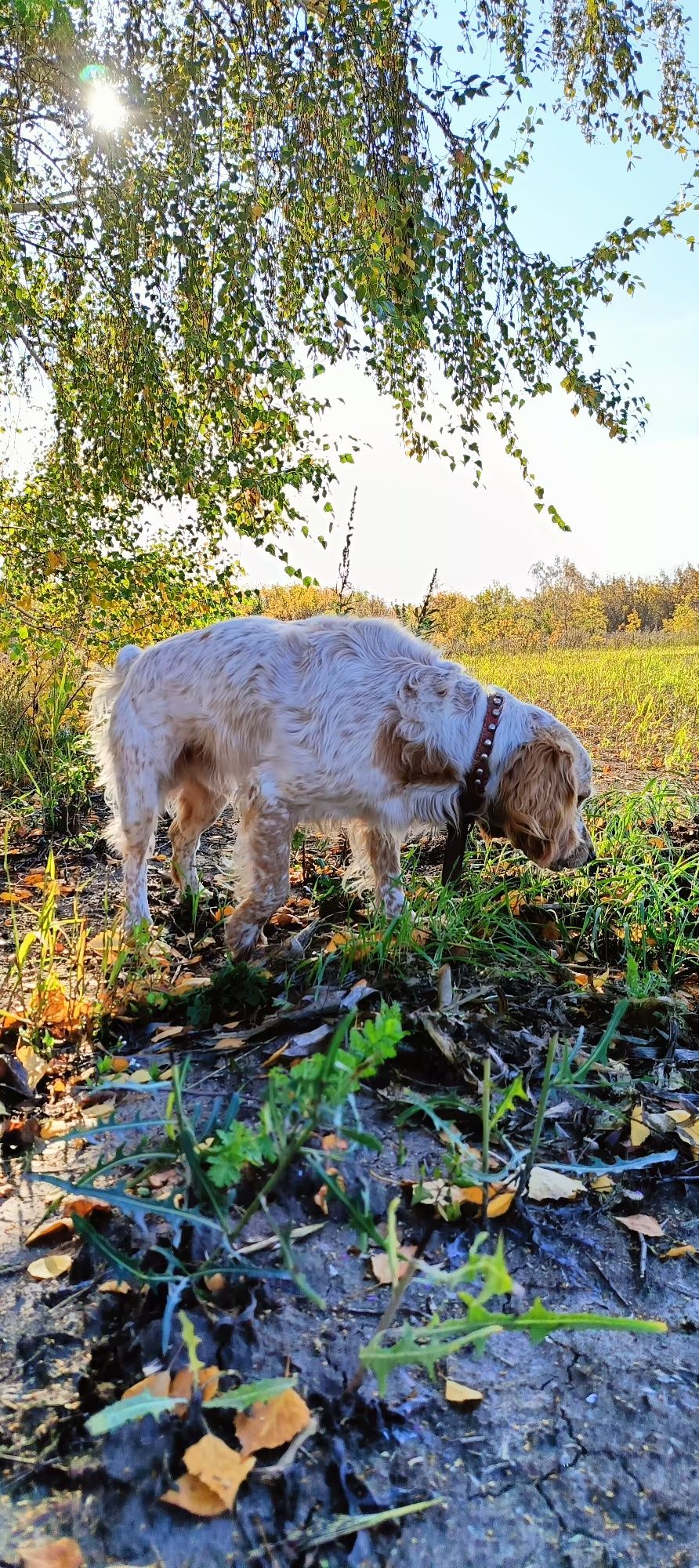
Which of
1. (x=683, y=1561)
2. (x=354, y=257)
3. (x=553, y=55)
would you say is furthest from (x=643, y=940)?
(x=553, y=55)

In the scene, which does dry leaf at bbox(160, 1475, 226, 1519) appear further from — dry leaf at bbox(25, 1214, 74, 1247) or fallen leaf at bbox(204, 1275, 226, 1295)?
dry leaf at bbox(25, 1214, 74, 1247)

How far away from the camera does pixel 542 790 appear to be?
3764mm

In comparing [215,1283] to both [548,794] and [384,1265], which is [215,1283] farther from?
[548,794]

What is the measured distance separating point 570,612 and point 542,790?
40.5 m

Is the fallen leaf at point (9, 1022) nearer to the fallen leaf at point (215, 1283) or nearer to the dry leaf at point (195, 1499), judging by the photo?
the fallen leaf at point (215, 1283)

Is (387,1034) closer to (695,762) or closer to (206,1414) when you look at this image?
(206,1414)

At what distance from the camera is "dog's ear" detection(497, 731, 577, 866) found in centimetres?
374

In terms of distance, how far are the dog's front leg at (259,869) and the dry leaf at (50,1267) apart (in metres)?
1.74

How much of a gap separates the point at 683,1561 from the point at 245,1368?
692 mm

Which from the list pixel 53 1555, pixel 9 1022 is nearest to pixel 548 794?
pixel 9 1022

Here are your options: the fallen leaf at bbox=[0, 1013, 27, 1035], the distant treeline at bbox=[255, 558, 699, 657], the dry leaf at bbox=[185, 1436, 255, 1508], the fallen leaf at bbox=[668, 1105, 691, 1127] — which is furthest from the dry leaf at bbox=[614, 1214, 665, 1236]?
the distant treeline at bbox=[255, 558, 699, 657]

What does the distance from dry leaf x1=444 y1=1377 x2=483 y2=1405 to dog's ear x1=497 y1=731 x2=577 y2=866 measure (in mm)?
2511

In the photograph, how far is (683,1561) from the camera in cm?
127

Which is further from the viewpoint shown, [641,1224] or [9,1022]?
[9,1022]
